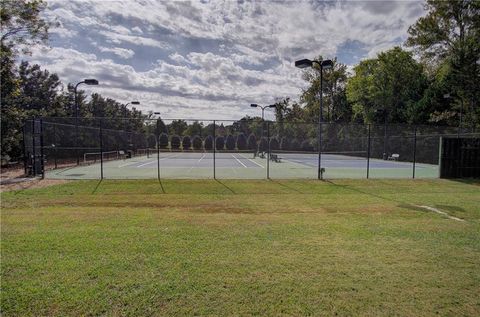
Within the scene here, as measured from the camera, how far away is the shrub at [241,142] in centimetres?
3197

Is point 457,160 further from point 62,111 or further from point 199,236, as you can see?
point 62,111

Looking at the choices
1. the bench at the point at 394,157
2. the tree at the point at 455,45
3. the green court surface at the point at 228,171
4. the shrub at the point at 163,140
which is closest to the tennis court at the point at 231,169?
the green court surface at the point at 228,171

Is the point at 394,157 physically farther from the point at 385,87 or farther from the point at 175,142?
the point at 175,142

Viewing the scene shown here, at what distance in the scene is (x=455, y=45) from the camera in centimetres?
2372

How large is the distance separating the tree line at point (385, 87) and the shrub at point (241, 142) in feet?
1.69

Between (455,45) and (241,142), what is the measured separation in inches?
767

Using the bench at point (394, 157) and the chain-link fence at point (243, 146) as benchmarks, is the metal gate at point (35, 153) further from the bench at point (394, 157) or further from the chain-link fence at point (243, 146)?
the bench at point (394, 157)

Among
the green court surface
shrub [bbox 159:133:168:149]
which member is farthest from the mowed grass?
shrub [bbox 159:133:168:149]

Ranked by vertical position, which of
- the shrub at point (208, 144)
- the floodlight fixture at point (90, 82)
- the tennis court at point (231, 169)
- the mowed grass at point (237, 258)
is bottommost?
the tennis court at point (231, 169)

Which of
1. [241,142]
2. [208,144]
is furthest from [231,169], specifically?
[241,142]

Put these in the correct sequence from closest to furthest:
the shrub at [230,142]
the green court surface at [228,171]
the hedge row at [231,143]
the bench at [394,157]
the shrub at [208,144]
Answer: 1. the green court surface at [228,171]
2. the bench at [394,157]
3. the hedge row at [231,143]
4. the shrub at [208,144]
5. the shrub at [230,142]

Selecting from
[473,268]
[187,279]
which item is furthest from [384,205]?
[187,279]

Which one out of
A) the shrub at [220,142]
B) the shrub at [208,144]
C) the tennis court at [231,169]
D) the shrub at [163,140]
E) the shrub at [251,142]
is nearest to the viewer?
the tennis court at [231,169]

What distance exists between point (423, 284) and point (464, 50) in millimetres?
25439
